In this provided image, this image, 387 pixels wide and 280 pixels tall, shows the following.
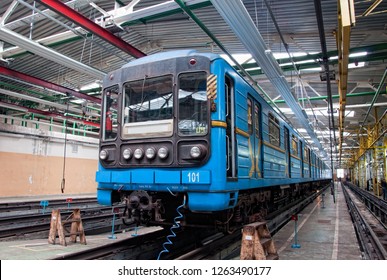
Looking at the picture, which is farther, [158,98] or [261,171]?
[261,171]

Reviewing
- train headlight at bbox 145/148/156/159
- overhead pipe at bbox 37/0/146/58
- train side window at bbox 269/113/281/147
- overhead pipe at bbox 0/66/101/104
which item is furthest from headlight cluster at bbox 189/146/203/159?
overhead pipe at bbox 0/66/101/104

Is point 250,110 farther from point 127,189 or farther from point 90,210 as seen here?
point 90,210

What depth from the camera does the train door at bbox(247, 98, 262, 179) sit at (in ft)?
19.1

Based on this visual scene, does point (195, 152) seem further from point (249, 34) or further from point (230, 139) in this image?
point (249, 34)

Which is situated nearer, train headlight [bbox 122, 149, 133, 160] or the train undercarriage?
the train undercarriage

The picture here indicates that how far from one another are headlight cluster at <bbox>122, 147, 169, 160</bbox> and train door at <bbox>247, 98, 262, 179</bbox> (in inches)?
73.2

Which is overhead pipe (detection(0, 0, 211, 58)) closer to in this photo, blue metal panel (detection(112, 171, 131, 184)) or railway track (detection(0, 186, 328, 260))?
blue metal panel (detection(112, 171, 131, 184))

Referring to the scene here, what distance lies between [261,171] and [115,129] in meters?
3.07

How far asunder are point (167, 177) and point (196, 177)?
1.45ft

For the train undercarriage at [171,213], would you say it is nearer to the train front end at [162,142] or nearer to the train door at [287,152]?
the train front end at [162,142]

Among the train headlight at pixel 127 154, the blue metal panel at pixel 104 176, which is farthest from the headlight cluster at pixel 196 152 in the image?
the blue metal panel at pixel 104 176

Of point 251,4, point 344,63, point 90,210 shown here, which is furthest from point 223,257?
point 90,210

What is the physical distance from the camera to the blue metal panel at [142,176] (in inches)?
181

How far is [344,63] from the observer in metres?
7.19
